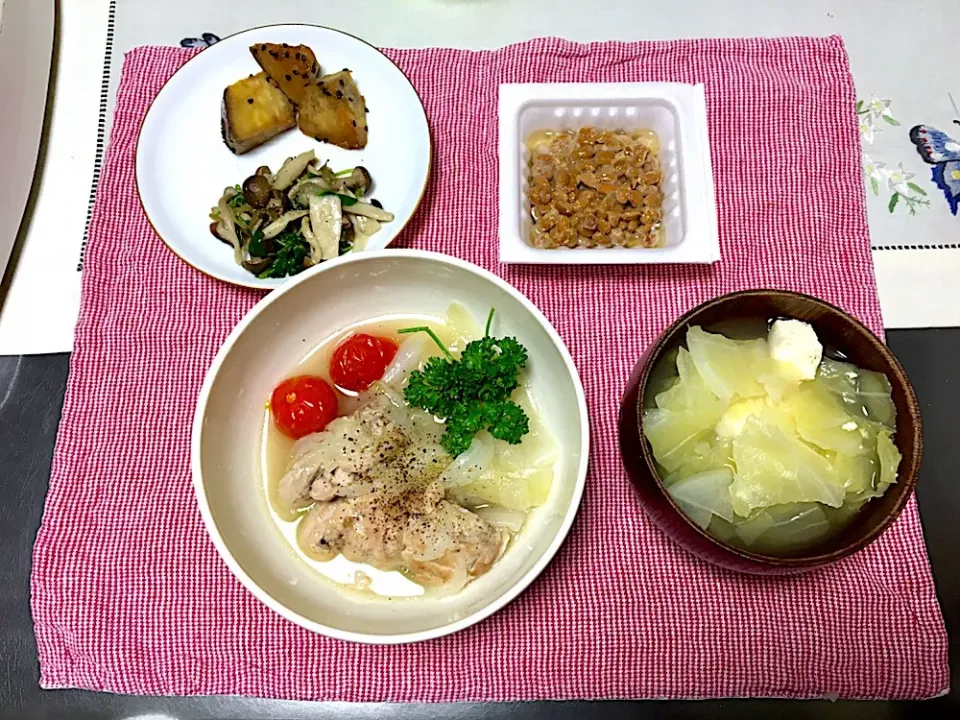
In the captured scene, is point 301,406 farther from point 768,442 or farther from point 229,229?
point 768,442

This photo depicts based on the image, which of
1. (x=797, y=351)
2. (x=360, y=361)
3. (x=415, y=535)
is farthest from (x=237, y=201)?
(x=797, y=351)

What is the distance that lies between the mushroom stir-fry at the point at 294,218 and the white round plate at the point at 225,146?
0.10 feet

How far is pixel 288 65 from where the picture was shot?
1.35 metres

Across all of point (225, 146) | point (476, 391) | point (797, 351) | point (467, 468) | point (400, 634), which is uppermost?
point (225, 146)

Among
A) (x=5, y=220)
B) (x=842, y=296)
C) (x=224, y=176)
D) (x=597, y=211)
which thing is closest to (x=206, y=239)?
(x=224, y=176)

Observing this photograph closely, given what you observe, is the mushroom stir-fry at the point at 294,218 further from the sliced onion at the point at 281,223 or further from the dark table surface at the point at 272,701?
the dark table surface at the point at 272,701

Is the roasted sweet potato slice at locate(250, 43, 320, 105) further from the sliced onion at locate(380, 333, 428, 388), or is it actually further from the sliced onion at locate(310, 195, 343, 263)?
the sliced onion at locate(380, 333, 428, 388)

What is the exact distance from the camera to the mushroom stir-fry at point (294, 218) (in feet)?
4.17

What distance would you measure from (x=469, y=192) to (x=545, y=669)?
832 mm

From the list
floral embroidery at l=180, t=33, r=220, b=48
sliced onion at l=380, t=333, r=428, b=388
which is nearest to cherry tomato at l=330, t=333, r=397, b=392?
sliced onion at l=380, t=333, r=428, b=388

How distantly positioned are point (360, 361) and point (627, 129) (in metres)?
0.66

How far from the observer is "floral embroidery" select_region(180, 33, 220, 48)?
1528 mm

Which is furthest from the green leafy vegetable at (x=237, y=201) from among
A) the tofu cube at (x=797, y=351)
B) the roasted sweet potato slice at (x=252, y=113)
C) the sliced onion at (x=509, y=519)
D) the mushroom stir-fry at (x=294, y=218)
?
the tofu cube at (x=797, y=351)

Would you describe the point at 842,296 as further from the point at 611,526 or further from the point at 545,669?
the point at 545,669
